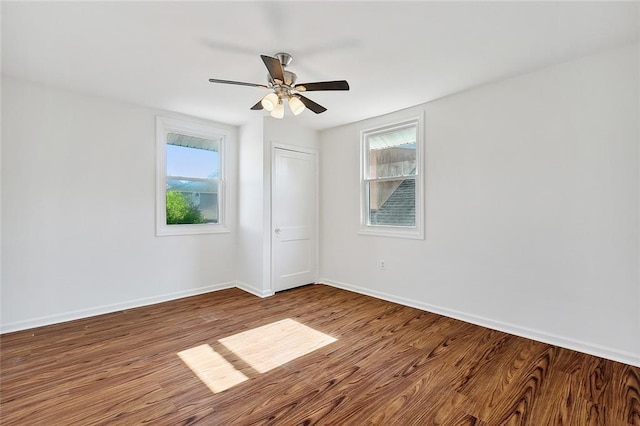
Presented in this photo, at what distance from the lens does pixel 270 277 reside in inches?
167

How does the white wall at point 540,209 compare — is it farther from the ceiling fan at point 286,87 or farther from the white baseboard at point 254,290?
the white baseboard at point 254,290

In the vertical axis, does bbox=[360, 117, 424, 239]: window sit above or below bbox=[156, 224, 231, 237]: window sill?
above

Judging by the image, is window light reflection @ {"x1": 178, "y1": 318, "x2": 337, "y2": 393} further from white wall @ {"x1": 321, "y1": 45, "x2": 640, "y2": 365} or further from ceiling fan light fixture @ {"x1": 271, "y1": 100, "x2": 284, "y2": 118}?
ceiling fan light fixture @ {"x1": 271, "y1": 100, "x2": 284, "y2": 118}

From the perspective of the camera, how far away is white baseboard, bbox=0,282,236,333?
296 cm

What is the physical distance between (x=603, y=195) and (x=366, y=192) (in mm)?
2483

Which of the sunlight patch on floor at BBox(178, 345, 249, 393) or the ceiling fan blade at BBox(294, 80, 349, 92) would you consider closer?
the sunlight patch on floor at BBox(178, 345, 249, 393)

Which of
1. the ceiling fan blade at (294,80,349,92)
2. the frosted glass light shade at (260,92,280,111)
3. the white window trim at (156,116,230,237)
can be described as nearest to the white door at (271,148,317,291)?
the white window trim at (156,116,230,237)

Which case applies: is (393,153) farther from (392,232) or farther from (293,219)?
(293,219)

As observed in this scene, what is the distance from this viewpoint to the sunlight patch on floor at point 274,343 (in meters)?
2.43

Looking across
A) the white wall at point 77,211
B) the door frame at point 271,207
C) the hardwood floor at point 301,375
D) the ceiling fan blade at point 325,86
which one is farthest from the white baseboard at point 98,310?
the ceiling fan blade at point 325,86

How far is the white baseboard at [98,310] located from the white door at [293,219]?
1.05 metres

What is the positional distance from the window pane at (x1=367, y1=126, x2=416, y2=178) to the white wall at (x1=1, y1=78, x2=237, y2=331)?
9.26 ft

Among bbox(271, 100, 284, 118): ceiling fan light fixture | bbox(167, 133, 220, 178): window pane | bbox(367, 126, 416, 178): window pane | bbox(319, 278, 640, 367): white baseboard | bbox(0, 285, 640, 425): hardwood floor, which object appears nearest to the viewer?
bbox(0, 285, 640, 425): hardwood floor

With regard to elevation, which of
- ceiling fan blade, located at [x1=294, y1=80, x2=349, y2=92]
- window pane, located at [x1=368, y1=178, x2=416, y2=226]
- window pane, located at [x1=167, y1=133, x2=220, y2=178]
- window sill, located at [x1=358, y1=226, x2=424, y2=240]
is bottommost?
window sill, located at [x1=358, y1=226, x2=424, y2=240]
